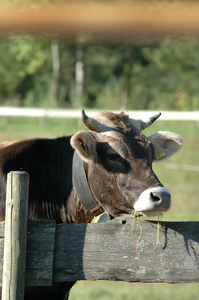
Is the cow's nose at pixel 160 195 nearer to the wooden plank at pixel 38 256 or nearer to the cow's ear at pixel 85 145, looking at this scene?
the cow's ear at pixel 85 145

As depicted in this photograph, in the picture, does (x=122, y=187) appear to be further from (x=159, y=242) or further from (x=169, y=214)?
(x=169, y=214)

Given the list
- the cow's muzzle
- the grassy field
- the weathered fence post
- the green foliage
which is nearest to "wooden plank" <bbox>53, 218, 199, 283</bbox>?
the weathered fence post

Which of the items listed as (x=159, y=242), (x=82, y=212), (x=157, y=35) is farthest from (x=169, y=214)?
(x=157, y=35)

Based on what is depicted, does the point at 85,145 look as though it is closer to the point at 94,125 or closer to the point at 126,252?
the point at 94,125

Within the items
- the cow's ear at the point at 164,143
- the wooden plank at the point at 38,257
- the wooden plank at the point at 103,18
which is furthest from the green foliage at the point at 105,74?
the wooden plank at the point at 103,18

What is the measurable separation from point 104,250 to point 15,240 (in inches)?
17.2

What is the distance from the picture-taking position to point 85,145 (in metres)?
3.13

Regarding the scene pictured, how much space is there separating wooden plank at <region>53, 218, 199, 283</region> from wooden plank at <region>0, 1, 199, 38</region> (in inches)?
57.1

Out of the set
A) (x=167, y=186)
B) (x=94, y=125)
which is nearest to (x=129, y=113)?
(x=167, y=186)

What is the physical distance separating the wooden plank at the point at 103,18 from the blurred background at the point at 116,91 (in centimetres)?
534

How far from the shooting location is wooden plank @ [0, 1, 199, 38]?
806 millimetres

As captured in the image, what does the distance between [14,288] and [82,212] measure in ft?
4.29

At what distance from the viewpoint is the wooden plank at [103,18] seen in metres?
0.81

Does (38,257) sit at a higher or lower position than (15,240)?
lower
